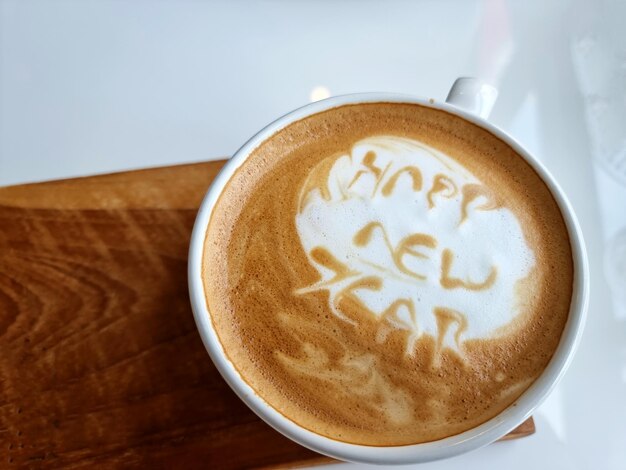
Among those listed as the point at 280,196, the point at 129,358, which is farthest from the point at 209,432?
the point at 280,196

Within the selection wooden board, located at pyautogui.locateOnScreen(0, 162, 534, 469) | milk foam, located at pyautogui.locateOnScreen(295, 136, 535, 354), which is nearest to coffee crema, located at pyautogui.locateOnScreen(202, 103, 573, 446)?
milk foam, located at pyautogui.locateOnScreen(295, 136, 535, 354)

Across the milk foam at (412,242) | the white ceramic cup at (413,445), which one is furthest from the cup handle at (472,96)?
the milk foam at (412,242)

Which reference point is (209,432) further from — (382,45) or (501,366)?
(382,45)

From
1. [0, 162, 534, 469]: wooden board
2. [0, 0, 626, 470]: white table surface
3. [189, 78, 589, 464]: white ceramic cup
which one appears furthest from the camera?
[0, 0, 626, 470]: white table surface

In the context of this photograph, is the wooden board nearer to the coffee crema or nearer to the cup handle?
the coffee crema

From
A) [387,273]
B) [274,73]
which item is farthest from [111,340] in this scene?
[274,73]

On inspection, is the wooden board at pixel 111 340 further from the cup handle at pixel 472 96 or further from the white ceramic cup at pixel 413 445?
the cup handle at pixel 472 96

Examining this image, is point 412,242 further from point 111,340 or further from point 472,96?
point 111,340

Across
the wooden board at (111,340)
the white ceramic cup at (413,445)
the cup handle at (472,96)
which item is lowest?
the wooden board at (111,340)
